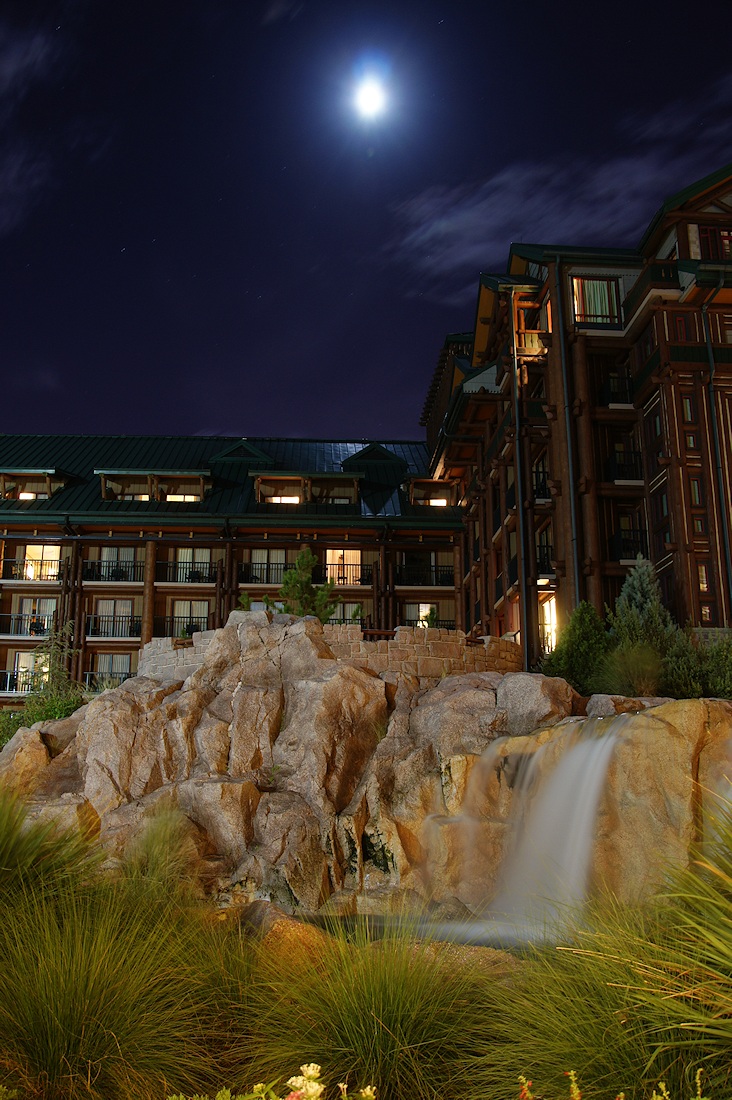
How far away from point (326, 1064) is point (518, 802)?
35.3ft

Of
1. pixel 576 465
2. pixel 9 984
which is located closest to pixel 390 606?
pixel 576 465

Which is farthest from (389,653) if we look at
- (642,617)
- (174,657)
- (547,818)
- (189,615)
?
(189,615)

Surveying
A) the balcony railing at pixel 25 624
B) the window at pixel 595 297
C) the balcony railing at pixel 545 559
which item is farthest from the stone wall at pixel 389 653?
the balcony railing at pixel 25 624

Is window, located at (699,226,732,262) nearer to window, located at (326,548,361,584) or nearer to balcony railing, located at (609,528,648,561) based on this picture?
balcony railing, located at (609,528,648,561)

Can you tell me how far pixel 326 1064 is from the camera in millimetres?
8008

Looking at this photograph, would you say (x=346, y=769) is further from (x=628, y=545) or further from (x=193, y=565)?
(x=193, y=565)

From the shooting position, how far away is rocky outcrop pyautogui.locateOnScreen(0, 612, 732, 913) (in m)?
15.4

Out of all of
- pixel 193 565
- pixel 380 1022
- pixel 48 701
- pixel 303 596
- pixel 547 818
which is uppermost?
pixel 193 565

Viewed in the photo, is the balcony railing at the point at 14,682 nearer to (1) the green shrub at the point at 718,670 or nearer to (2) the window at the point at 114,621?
(2) the window at the point at 114,621

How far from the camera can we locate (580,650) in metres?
26.5

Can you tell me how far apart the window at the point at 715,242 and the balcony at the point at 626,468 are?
270 inches

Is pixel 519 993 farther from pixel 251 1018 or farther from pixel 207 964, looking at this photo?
pixel 207 964

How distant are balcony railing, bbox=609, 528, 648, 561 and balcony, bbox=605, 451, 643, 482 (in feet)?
5.96

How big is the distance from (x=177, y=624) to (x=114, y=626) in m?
2.96
